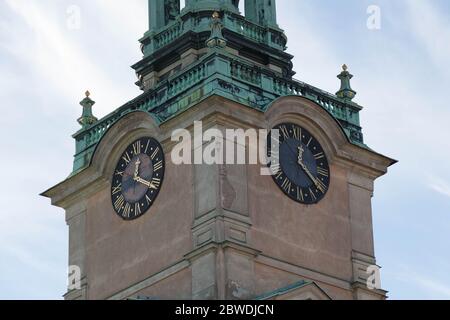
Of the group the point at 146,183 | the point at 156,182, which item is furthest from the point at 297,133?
the point at 146,183

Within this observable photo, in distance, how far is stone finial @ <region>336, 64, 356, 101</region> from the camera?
47.6 meters

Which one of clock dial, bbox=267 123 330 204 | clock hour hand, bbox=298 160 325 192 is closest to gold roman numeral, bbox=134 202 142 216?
clock dial, bbox=267 123 330 204

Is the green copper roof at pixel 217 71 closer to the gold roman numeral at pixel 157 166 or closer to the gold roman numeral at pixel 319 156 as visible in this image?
the gold roman numeral at pixel 157 166

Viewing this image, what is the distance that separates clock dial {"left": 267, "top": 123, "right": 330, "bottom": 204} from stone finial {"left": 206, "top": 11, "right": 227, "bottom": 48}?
7.40 feet

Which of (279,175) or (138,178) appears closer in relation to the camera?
(279,175)

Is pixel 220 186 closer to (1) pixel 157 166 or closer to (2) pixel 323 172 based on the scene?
(1) pixel 157 166

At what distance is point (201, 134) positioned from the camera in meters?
44.3

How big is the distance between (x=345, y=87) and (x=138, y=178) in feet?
18.4

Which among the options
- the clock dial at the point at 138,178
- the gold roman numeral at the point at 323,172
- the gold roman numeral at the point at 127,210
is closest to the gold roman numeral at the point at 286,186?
the gold roman numeral at the point at 323,172

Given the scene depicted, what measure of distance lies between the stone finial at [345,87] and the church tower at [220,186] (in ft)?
0.13

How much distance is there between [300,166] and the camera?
148 feet

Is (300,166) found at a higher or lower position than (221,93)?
lower

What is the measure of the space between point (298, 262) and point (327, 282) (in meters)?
0.83
